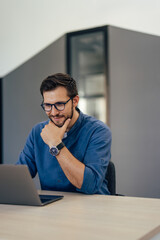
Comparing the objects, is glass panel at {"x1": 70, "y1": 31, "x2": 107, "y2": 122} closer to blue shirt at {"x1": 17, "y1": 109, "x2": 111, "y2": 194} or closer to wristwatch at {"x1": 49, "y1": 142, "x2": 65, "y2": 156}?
blue shirt at {"x1": 17, "y1": 109, "x2": 111, "y2": 194}

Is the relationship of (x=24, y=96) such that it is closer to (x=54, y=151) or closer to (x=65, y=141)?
A: (x=65, y=141)

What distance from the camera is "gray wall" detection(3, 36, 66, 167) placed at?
4223 mm

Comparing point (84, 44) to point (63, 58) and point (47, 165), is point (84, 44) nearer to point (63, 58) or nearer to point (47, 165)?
point (63, 58)

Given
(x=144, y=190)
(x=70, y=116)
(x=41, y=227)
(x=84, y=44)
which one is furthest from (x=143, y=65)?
(x=41, y=227)

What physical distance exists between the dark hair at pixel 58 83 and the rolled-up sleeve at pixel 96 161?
0.27 metres

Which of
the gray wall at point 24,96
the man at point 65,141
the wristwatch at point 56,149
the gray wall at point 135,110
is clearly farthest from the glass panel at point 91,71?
the wristwatch at point 56,149

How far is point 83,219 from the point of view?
1.22 meters

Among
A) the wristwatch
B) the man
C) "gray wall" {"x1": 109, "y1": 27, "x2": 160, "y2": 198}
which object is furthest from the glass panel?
the wristwatch

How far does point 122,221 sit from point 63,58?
314 centimetres

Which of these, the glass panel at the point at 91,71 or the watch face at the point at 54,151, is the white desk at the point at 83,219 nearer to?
the watch face at the point at 54,151
